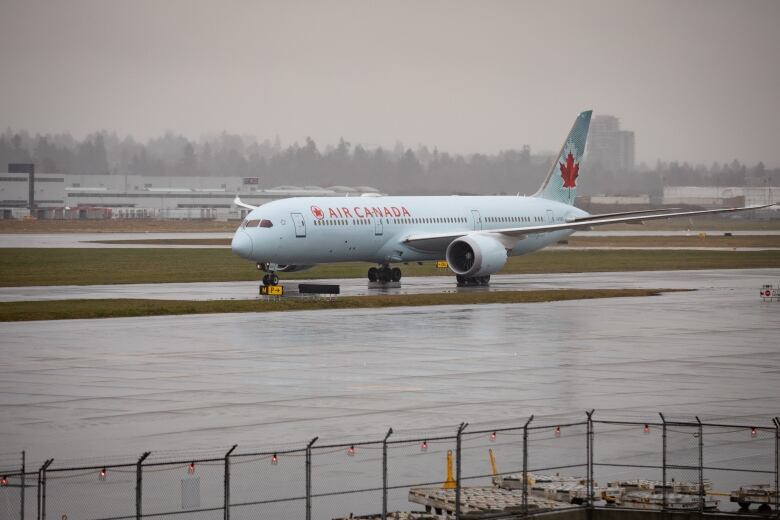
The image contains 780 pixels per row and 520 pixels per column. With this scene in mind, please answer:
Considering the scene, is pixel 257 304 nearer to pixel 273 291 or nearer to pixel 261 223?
pixel 273 291

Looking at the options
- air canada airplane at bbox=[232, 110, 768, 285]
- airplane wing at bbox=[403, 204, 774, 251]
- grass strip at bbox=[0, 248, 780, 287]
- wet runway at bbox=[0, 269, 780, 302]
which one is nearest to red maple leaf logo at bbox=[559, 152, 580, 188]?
air canada airplane at bbox=[232, 110, 768, 285]

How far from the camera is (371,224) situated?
6619 cm

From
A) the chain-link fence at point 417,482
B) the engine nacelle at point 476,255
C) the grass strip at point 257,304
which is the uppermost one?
the engine nacelle at point 476,255

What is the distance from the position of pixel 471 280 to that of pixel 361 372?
3261cm

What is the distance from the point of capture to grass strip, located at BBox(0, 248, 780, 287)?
73.6m

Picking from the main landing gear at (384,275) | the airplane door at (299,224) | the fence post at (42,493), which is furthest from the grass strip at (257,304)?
the fence post at (42,493)

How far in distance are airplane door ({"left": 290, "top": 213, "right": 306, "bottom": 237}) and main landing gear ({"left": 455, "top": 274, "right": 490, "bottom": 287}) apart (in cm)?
887

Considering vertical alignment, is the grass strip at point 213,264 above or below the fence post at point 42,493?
above

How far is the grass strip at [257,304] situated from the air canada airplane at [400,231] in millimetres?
5039

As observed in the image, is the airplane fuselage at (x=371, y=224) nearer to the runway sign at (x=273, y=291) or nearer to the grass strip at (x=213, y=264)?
the runway sign at (x=273, y=291)

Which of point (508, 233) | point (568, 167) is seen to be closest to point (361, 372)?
point (508, 233)

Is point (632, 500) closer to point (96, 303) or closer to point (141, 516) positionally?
point (141, 516)

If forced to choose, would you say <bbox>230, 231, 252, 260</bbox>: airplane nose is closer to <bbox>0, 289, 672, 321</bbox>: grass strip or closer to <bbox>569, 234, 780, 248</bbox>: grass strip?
<bbox>0, 289, 672, 321</bbox>: grass strip

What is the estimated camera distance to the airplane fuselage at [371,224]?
204 ft
